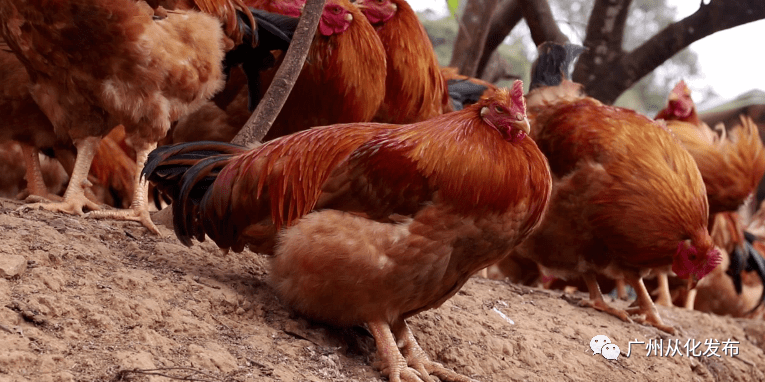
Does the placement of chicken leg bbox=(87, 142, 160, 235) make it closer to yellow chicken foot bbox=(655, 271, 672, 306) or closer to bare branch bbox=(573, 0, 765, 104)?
yellow chicken foot bbox=(655, 271, 672, 306)

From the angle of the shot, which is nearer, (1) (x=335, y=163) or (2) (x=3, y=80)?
(1) (x=335, y=163)

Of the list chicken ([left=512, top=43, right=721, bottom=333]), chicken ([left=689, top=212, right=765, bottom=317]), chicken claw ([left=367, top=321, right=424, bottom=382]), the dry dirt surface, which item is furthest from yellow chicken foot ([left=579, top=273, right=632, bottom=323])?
chicken claw ([left=367, top=321, right=424, bottom=382])

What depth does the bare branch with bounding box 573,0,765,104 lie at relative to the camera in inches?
260

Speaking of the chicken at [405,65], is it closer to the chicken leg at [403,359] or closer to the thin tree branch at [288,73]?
the thin tree branch at [288,73]

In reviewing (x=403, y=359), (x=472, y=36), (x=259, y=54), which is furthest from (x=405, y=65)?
(x=472, y=36)

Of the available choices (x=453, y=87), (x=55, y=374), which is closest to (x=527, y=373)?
(x=55, y=374)

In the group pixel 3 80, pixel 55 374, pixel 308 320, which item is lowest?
pixel 308 320

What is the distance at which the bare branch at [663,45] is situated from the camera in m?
6.61

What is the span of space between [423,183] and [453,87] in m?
3.23

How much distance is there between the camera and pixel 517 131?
10.2ft

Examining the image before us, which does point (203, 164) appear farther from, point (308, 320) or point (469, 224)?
point (469, 224)

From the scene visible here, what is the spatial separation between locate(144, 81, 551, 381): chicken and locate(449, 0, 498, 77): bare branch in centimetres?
431

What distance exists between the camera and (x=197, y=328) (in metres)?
2.90

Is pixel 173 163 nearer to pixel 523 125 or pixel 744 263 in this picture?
pixel 523 125
